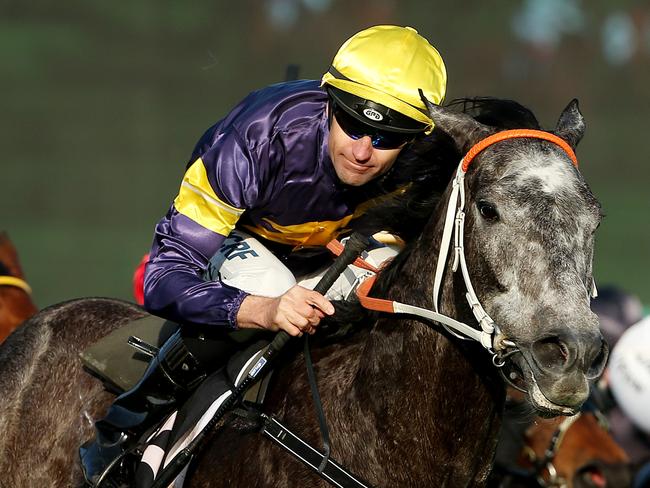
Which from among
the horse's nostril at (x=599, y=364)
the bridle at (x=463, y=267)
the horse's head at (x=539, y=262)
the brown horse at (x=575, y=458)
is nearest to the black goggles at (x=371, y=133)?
the bridle at (x=463, y=267)

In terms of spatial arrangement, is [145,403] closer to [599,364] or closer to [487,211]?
[487,211]

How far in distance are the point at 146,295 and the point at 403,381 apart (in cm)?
87

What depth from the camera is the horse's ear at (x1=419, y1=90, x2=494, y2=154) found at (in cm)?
321

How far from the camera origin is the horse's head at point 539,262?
2686mm

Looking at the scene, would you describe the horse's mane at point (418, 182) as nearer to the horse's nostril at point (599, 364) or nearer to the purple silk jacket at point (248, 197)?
the purple silk jacket at point (248, 197)

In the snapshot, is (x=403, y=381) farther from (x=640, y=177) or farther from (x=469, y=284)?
(x=640, y=177)

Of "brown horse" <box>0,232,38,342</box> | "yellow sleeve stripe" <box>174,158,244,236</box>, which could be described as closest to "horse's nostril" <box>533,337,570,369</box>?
"yellow sleeve stripe" <box>174,158,244,236</box>

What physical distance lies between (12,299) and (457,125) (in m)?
3.51

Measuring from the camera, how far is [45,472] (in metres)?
4.30

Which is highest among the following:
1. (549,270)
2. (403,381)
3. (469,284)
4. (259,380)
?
(549,270)

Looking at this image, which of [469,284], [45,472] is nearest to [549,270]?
[469,284]

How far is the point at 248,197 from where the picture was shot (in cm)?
353

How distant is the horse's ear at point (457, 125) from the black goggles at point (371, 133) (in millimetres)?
252

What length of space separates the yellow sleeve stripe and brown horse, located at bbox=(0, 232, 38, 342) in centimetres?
267
